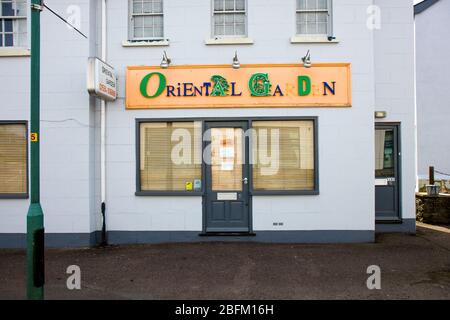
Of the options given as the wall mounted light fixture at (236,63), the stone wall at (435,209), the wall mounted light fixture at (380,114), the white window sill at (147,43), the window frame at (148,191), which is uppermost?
the white window sill at (147,43)

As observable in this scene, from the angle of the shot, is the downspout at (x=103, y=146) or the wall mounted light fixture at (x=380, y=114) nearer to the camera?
the downspout at (x=103, y=146)

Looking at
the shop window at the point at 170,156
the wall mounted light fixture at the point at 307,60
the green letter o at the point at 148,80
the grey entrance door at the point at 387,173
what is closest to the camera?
the wall mounted light fixture at the point at 307,60

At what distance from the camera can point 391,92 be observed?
907cm

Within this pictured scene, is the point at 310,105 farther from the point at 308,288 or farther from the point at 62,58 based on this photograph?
the point at 62,58

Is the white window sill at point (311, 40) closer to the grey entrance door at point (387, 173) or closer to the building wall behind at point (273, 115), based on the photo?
the building wall behind at point (273, 115)

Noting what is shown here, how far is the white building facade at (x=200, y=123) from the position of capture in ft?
25.9

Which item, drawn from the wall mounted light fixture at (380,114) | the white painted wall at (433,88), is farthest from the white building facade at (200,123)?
the white painted wall at (433,88)

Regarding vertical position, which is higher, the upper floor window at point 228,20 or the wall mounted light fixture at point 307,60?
the upper floor window at point 228,20

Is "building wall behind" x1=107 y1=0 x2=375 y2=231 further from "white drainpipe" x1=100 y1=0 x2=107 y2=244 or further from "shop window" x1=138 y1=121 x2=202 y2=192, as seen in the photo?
"shop window" x1=138 y1=121 x2=202 y2=192

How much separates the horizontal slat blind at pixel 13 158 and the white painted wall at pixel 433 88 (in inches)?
513

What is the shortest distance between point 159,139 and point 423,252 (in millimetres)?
6220

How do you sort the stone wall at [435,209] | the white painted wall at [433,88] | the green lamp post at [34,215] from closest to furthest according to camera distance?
1. the green lamp post at [34,215]
2. the stone wall at [435,209]
3. the white painted wall at [433,88]

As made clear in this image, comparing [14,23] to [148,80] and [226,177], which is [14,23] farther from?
[226,177]

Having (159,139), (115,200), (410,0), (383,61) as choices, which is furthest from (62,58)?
(410,0)
